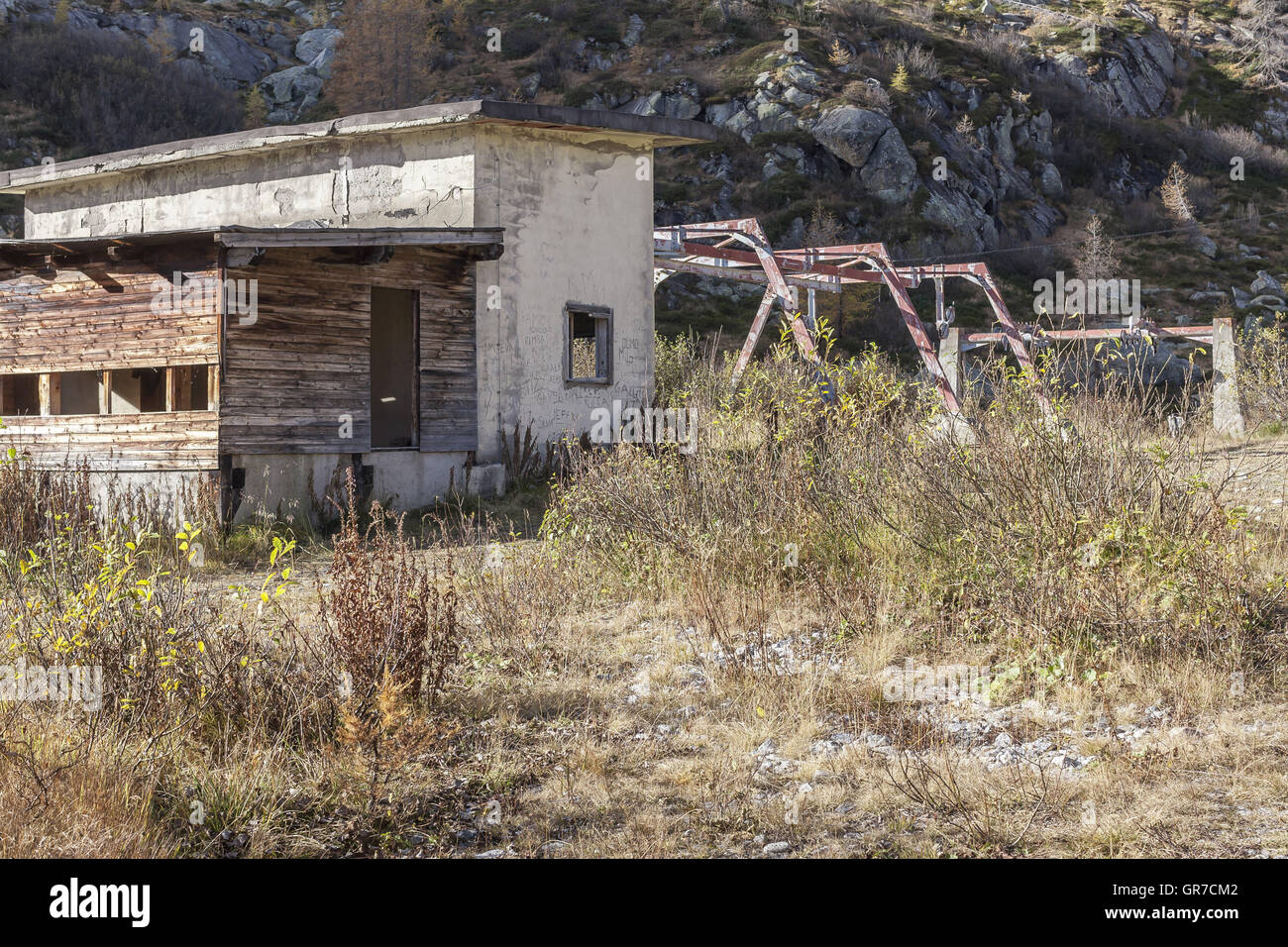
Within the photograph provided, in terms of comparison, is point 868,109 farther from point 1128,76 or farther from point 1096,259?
point 1128,76

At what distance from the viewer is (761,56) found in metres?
47.0

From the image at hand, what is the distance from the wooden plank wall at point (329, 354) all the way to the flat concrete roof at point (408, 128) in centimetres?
169

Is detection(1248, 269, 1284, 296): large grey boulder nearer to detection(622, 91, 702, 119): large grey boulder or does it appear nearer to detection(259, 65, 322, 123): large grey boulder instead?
detection(622, 91, 702, 119): large grey boulder

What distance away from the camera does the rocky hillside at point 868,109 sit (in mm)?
40375

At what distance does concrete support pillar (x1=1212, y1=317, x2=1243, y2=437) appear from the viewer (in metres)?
18.7

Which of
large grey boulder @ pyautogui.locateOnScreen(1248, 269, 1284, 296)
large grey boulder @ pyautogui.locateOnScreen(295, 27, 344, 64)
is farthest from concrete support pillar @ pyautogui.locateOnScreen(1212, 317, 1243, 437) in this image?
large grey boulder @ pyautogui.locateOnScreen(295, 27, 344, 64)

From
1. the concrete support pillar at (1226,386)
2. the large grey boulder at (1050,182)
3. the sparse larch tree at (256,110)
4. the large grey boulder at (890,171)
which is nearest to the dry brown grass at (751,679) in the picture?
the concrete support pillar at (1226,386)

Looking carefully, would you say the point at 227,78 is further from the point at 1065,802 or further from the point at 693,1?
the point at 1065,802

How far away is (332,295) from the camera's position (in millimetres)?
13711

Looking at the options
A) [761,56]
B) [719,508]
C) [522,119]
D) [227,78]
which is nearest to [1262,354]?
[522,119]

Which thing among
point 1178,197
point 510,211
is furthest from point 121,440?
point 1178,197

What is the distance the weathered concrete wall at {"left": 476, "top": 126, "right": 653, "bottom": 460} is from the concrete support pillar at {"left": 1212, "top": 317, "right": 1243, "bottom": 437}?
9.46 m

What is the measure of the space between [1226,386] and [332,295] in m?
14.6

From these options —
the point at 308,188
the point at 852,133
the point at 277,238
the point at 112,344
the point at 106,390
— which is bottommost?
the point at 106,390
